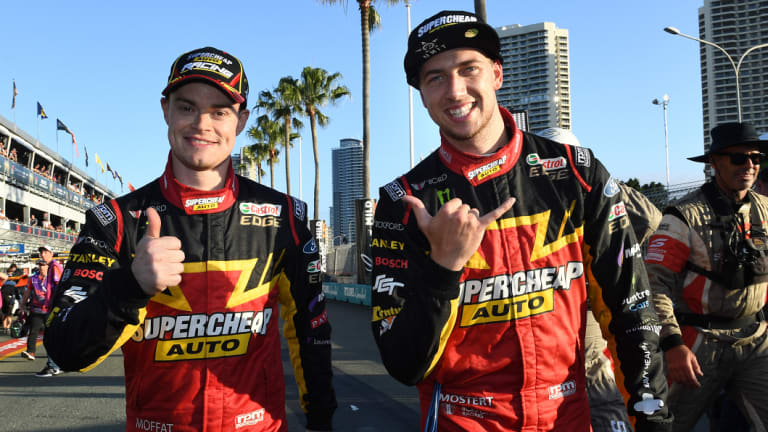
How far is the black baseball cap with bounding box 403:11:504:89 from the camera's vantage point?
229 centimetres

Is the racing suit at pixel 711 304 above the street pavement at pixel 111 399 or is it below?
above

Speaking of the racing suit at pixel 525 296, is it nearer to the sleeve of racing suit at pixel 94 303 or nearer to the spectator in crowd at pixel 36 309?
the sleeve of racing suit at pixel 94 303

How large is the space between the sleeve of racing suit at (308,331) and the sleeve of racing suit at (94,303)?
0.77 m

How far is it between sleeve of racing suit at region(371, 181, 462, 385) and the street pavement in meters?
4.54

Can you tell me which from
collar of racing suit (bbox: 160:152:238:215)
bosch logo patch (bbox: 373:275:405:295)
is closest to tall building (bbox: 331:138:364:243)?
collar of racing suit (bbox: 160:152:238:215)

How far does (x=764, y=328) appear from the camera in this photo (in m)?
4.23

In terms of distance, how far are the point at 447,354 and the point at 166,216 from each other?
1433 millimetres

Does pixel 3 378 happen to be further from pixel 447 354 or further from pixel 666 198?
pixel 666 198

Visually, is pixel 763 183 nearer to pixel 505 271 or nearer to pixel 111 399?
pixel 505 271

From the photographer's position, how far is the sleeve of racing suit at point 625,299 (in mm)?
2172

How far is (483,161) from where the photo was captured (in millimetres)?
2385

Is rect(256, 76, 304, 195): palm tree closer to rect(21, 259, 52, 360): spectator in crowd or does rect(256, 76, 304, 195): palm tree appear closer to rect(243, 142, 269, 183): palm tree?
rect(243, 142, 269, 183): palm tree

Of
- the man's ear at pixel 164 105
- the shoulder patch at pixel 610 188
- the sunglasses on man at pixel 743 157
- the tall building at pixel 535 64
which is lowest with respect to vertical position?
the shoulder patch at pixel 610 188

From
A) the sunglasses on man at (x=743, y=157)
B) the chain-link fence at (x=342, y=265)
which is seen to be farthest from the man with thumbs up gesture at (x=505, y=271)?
the chain-link fence at (x=342, y=265)
